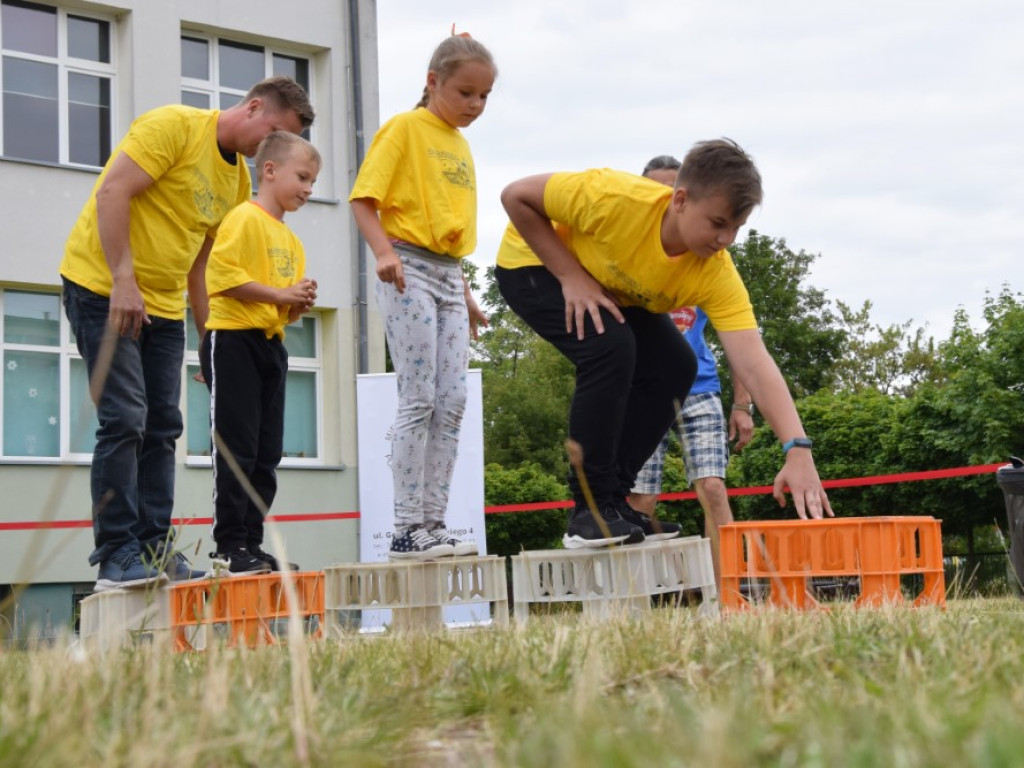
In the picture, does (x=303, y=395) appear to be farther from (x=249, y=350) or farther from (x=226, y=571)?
(x=226, y=571)

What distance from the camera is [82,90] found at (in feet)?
50.1

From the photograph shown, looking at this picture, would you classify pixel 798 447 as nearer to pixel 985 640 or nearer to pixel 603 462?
pixel 603 462

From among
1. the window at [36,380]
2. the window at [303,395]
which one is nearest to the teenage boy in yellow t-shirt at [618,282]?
the window at [36,380]

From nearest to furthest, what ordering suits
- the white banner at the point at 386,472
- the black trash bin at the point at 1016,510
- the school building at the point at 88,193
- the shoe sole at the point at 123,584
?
the shoe sole at the point at 123,584, the black trash bin at the point at 1016,510, the white banner at the point at 386,472, the school building at the point at 88,193

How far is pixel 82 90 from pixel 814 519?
13008 millimetres

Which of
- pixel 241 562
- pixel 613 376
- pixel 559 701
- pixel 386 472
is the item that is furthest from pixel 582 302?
pixel 386 472

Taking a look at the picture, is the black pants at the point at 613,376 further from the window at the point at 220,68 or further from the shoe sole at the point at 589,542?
the window at the point at 220,68

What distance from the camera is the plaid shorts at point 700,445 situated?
639cm

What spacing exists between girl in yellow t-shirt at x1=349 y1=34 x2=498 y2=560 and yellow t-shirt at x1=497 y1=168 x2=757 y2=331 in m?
0.61

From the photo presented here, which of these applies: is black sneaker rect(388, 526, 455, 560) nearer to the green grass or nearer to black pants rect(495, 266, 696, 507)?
black pants rect(495, 266, 696, 507)

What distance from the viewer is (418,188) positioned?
5.12m

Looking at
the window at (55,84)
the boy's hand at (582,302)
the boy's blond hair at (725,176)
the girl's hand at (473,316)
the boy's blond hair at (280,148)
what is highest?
the window at (55,84)

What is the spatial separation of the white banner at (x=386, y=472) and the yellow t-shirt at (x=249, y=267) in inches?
211

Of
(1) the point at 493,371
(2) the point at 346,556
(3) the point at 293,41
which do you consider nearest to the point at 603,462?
(2) the point at 346,556
